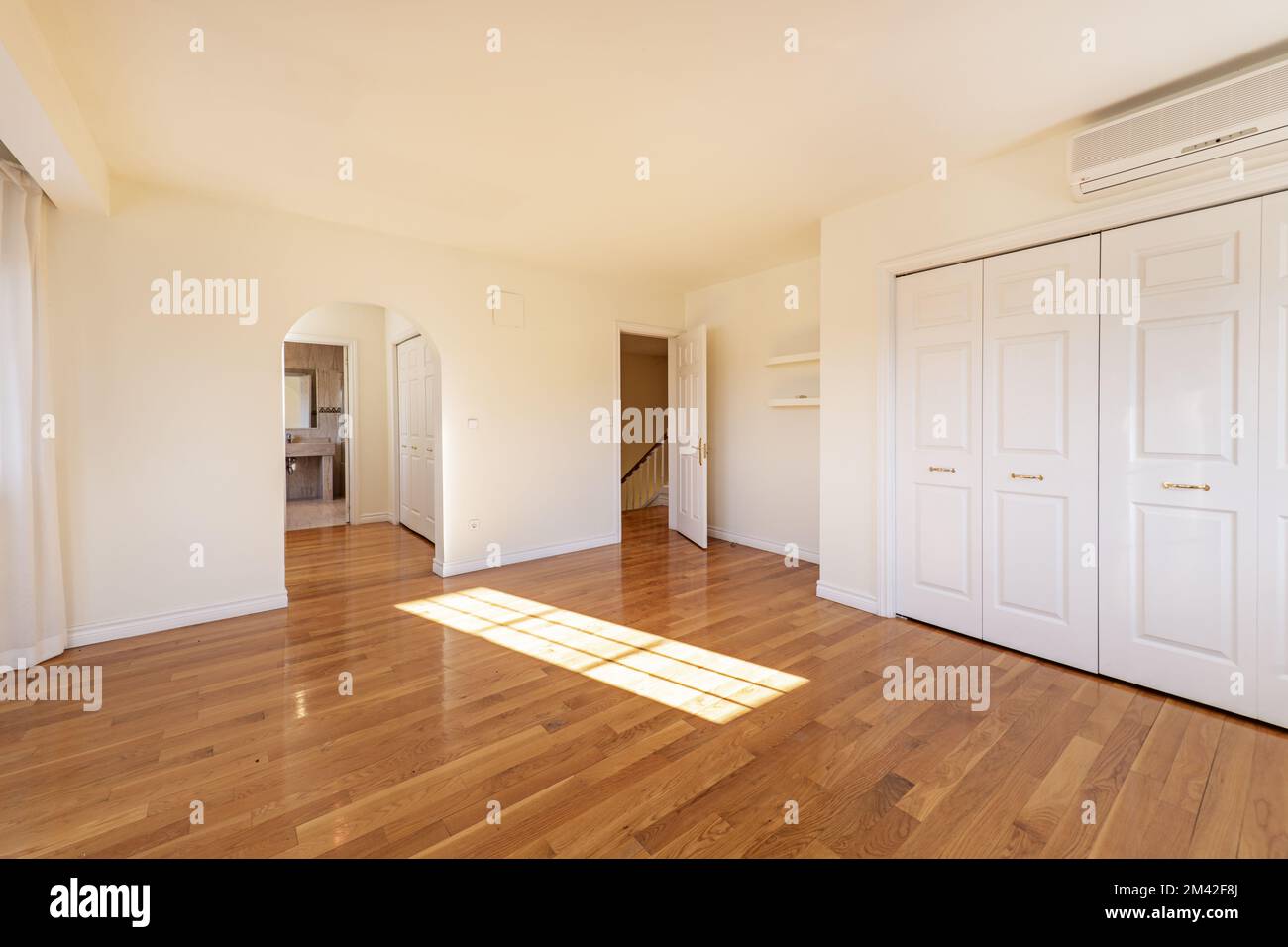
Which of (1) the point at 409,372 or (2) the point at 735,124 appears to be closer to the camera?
(2) the point at 735,124

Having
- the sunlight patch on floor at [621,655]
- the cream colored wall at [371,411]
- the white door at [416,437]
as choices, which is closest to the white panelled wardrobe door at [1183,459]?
the sunlight patch on floor at [621,655]

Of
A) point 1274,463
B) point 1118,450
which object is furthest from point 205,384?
point 1274,463

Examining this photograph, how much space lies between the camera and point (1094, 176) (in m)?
2.51

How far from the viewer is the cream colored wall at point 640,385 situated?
9672mm

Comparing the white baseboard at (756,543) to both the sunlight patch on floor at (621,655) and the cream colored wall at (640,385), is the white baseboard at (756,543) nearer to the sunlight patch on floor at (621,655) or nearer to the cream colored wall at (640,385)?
the sunlight patch on floor at (621,655)

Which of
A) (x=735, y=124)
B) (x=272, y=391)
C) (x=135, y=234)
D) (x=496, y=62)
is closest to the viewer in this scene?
(x=496, y=62)

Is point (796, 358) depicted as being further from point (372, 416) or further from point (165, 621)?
point (372, 416)

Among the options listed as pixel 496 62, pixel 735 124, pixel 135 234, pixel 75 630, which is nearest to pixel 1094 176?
pixel 735 124

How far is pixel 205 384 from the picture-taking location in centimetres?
352

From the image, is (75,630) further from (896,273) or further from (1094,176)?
(1094,176)

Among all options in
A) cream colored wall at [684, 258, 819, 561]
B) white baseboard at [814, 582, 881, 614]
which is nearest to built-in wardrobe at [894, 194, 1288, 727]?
white baseboard at [814, 582, 881, 614]

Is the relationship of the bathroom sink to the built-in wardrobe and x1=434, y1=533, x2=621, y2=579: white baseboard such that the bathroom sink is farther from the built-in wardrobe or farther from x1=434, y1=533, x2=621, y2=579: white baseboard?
the built-in wardrobe

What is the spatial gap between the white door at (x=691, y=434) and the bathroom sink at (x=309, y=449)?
5.39m
